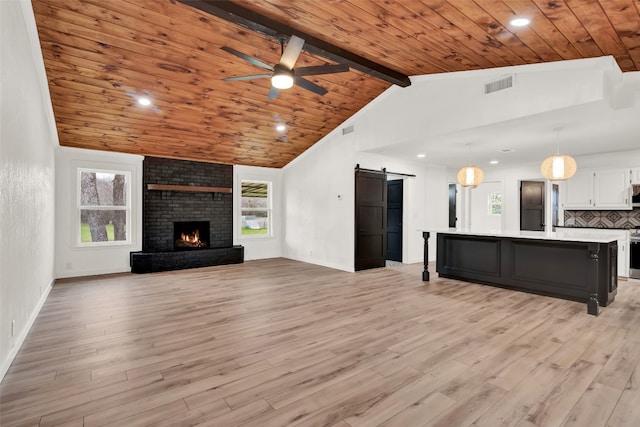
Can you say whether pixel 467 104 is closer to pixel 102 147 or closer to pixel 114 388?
→ pixel 114 388

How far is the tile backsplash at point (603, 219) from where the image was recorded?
6504mm

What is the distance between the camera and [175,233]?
7.47 metres

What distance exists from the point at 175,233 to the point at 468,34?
21.9ft

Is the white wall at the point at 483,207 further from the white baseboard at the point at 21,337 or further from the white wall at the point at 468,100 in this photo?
the white baseboard at the point at 21,337

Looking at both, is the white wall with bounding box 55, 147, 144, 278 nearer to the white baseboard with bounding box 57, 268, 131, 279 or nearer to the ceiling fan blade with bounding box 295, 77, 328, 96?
the white baseboard with bounding box 57, 268, 131, 279

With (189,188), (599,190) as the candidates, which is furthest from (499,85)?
(189,188)

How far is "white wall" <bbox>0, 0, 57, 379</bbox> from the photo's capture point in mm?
2461

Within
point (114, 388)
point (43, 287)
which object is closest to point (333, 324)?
point (114, 388)

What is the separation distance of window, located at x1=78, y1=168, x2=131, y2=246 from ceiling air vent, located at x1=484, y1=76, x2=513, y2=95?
684 centimetres

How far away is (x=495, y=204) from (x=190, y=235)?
7989 millimetres

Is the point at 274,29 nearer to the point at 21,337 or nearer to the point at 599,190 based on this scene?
the point at 21,337

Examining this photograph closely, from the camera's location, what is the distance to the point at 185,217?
7.56 meters

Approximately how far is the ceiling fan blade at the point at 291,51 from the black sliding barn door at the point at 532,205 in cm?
725

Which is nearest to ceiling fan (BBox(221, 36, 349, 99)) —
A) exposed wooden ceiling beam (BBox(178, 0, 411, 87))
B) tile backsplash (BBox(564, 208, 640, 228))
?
exposed wooden ceiling beam (BBox(178, 0, 411, 87))
